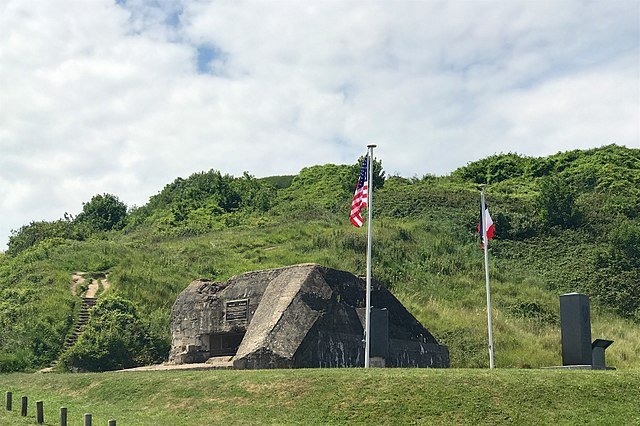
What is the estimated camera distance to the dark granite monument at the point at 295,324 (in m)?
23.1

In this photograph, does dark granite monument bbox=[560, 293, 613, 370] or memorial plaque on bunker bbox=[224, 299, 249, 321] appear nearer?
dark granite monument bbox=[560, 293, 613, 370]

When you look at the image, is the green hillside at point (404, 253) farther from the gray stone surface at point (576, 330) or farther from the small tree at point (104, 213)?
the gray stone surface at point (576, 330)

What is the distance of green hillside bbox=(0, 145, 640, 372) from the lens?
1318 inches

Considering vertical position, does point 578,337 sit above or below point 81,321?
below

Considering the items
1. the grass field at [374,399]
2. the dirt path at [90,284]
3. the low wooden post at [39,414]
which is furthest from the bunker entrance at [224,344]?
the dirt path at [90,284]

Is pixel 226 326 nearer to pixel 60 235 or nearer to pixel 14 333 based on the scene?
pixel 14 333

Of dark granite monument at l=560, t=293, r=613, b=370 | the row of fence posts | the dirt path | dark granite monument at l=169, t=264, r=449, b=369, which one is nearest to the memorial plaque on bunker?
dark granite monument at l=169, t=264, r=449, b=369

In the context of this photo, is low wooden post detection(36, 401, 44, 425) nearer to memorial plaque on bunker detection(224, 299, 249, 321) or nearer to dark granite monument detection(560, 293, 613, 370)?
memorial plaque on bunker detection(224, 299, 249, 321)

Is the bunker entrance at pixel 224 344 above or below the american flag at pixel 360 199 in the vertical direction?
below

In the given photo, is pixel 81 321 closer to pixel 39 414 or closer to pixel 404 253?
pixel 39 414

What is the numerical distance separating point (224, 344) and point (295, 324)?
5808mm

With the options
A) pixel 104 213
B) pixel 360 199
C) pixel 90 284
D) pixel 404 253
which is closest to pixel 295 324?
pixel 360 199

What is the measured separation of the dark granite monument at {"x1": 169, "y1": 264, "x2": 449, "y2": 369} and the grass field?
7.01 feet

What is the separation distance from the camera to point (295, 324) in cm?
2338
